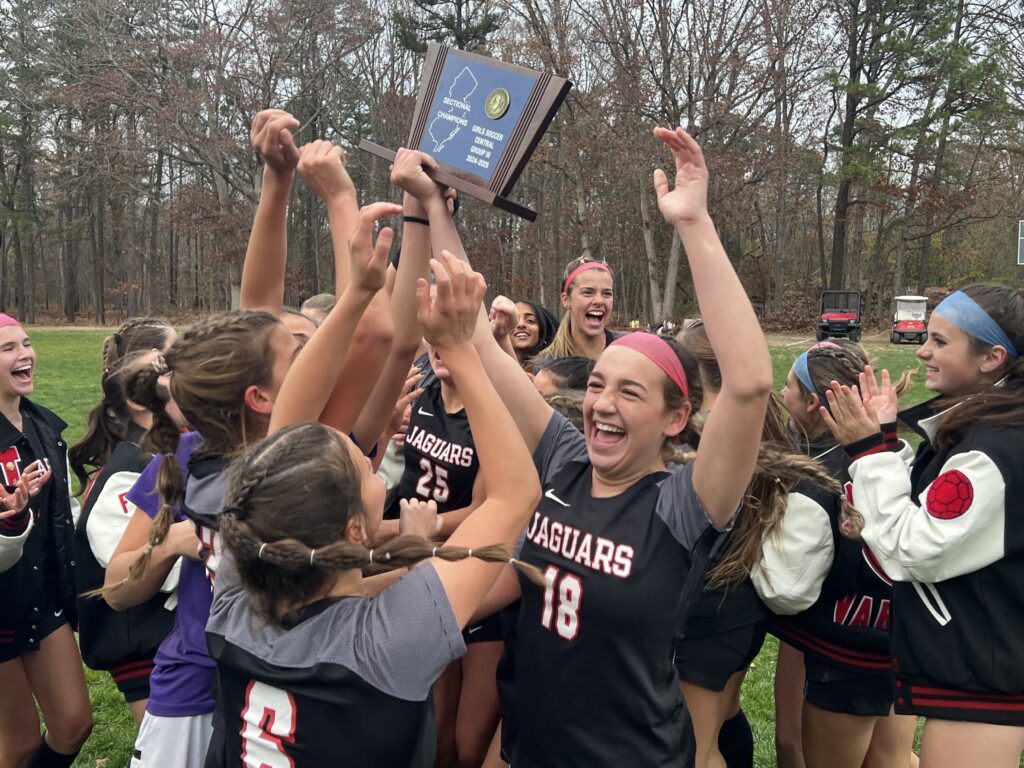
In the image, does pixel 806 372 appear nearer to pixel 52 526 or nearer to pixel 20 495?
pixel 20 495

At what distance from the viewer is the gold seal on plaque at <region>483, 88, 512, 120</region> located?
246 cm

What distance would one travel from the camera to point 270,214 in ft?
8.34

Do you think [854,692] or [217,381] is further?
[854,692]

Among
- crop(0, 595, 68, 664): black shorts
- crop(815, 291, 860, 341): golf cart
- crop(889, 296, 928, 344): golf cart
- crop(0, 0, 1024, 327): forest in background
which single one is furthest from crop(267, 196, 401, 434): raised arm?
crop(889, 296, 928, 344): golf cart

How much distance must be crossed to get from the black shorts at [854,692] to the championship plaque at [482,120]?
6.56 ft

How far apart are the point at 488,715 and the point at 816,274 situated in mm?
43220

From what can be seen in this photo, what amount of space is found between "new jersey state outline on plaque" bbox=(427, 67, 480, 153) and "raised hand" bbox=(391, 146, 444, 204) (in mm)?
117

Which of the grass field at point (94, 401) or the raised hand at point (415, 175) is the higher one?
the raised hand at point (415, 175)

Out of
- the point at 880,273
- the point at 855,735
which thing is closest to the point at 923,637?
the point at 855,735

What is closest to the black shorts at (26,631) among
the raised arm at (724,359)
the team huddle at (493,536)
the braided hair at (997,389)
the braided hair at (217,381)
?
the team huddle at (493,536)

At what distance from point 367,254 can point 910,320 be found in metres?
29.4

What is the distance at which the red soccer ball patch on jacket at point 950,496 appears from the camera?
7.72ft

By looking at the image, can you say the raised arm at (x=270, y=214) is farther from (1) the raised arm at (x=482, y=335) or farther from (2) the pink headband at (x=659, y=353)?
(2) the pink headband at (x=659, y=353)

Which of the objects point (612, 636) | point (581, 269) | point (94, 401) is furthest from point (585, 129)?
point (612, 636)
